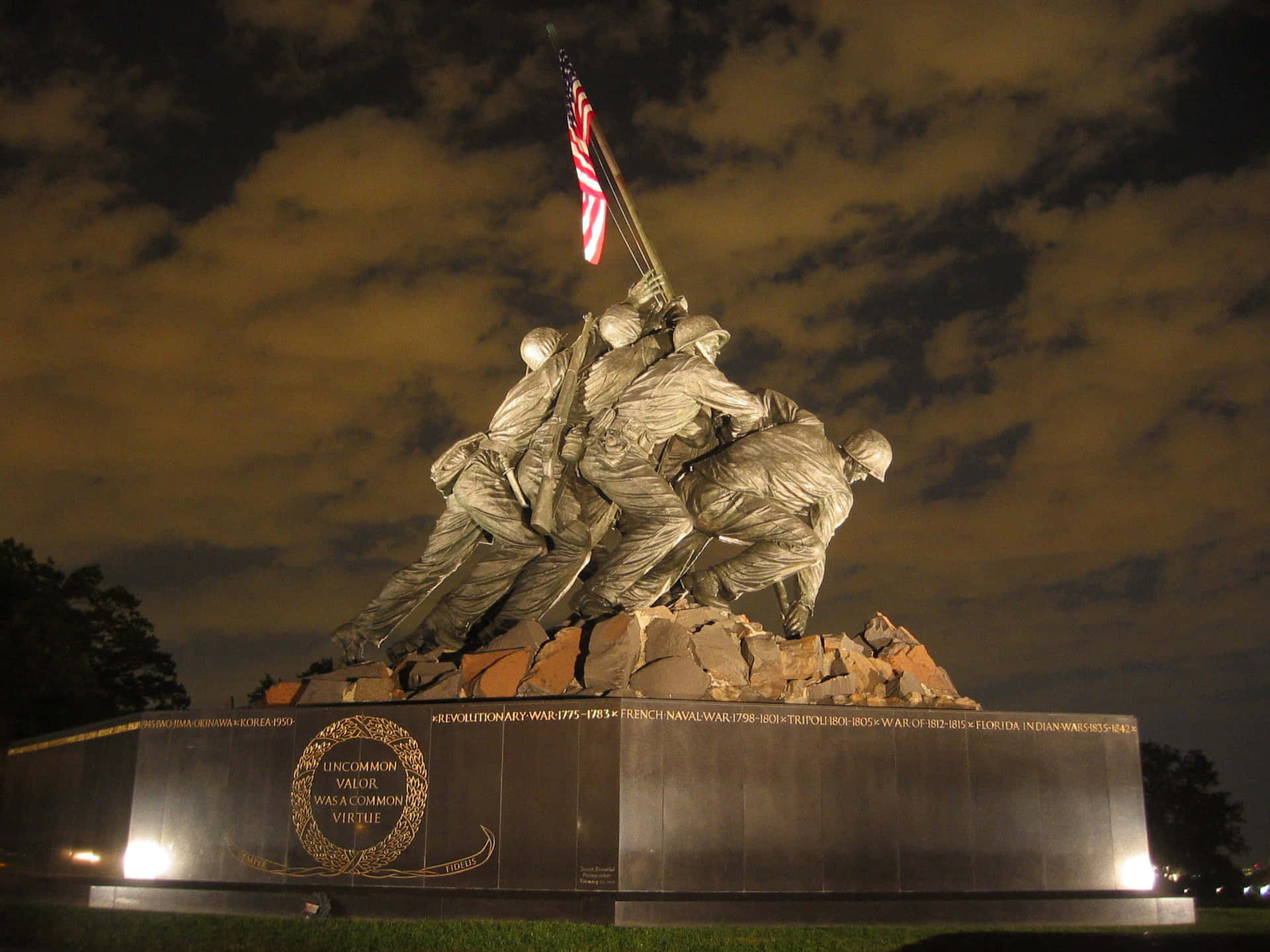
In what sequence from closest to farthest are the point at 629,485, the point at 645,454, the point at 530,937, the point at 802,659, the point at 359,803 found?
the point at 530,937
the point at 359,803
the point at 802,659
the point at 629,485
the point at 645,454

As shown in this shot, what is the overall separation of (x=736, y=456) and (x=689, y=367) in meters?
0.95

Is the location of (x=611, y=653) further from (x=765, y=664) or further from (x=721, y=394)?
(x=721, y=394)

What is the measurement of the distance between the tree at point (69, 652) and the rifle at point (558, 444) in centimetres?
1307

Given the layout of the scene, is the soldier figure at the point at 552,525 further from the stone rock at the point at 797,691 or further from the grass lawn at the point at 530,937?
the grass lawn at the point at 530,937

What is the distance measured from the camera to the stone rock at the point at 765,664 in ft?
36.8

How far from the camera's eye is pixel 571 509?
12617mm

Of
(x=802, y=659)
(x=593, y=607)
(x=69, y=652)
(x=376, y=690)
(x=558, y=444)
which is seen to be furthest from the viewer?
(x=69, y=652)

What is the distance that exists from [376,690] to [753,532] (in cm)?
367

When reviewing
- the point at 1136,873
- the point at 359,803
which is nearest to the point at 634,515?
the point at 359,803

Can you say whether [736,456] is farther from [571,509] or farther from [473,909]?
[473,909]

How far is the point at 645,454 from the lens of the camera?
12133mm

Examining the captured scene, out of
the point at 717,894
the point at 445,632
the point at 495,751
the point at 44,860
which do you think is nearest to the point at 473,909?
the point at 495,751

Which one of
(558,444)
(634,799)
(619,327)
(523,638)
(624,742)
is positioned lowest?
(634,799)

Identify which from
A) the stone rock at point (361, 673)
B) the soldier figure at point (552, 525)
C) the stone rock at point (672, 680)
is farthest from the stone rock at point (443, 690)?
the stone rock at point (672, 680)
